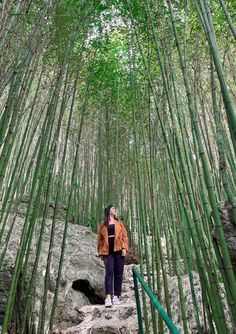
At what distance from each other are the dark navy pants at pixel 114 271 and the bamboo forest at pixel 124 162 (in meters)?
0.22

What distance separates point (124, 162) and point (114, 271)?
431 centimetres

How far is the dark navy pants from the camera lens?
354 centimetres

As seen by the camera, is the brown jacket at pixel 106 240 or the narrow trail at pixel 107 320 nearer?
the narrow trail at pixel 107 320

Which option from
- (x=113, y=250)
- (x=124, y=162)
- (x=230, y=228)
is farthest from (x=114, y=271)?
(x=124, y=162)

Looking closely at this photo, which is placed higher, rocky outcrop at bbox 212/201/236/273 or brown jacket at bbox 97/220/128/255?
brown jacket at bbox 97/220/128/255

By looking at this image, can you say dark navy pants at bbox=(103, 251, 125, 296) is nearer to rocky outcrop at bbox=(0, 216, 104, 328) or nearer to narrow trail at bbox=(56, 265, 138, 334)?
narrow trail at bbox=(56, 265, 138, 334)

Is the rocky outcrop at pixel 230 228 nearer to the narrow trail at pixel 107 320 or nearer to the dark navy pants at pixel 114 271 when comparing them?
the narrow trail at pixel 107 320

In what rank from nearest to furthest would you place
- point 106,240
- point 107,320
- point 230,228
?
point 230,228 < point 107,320 < point 106,240

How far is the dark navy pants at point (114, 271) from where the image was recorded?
3545mm

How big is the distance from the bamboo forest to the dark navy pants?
225mm

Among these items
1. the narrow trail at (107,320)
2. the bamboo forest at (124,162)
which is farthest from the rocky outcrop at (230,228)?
the narrow trail at (107,320)

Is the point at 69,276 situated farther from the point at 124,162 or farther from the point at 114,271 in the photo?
the point at 124,162

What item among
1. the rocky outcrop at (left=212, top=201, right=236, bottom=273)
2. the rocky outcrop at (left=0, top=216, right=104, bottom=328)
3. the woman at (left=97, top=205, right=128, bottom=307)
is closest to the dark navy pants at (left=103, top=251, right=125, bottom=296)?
the woman at (left=97, top=205, right=128, bottom=307)

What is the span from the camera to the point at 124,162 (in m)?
7.80
